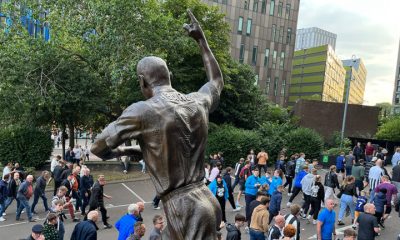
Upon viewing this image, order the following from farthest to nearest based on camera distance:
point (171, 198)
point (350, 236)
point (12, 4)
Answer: point (12, 4) < point (350, 236) < point (171, 198)

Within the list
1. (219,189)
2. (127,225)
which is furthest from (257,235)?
(219,189)

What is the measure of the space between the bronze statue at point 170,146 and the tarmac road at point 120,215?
30.4 ft

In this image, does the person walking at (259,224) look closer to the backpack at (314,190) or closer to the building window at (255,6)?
the backpack at (314,190)

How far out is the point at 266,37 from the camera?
5825 centimetres

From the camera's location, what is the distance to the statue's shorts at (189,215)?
2.84 meters

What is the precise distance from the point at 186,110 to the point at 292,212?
6.46m

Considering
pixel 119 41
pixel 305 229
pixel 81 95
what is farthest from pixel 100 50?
pixel 305 229

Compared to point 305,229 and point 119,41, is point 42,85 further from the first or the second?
point 305,229

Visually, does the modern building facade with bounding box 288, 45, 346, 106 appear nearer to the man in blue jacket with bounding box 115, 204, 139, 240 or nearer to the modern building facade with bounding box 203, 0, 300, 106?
the modern building facade with bounding box 203, 0, 300, 106

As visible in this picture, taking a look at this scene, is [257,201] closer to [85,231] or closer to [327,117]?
[85,231]

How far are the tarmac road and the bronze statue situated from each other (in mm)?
9253

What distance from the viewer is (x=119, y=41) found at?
20.0 m

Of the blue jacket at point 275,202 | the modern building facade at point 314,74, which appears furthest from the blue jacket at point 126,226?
the modern building facade at point 314,74

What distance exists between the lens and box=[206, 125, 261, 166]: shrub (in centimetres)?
2494
